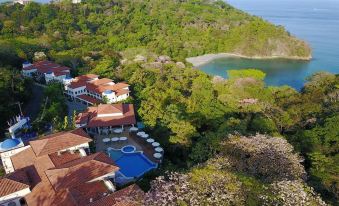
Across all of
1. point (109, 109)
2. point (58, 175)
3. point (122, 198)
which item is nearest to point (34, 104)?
point (109, 109)

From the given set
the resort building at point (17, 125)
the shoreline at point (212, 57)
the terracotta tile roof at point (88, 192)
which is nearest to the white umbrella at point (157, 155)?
the terracotta tile roof at point (88, 192)

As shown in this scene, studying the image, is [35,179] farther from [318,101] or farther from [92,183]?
[318,101]

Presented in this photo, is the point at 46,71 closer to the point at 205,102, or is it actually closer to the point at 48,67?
the point at 48,67

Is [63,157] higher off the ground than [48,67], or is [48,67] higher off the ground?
[48,67]

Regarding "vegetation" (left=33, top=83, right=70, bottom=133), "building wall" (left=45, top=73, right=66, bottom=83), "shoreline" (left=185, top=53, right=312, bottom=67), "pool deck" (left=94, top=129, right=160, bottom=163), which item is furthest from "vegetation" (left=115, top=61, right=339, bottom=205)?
"shoreline" (left=185, top=53, right=312, bottom=67)

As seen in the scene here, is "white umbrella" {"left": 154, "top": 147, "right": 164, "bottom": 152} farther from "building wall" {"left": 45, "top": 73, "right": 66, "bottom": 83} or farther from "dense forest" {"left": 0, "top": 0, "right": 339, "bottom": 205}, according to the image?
"building wall" {"left": 45, "top": 73, "right": 66, "bottom": 83}

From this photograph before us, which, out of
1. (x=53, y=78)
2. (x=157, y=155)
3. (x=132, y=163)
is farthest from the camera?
(x=53, y=78)
